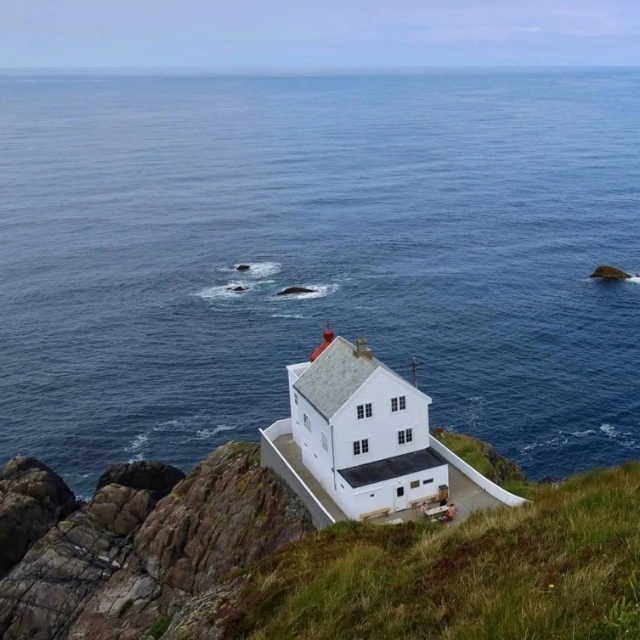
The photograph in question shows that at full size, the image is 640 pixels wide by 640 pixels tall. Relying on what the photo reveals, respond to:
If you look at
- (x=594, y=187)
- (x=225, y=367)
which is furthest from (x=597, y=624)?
(x=594, y=187)

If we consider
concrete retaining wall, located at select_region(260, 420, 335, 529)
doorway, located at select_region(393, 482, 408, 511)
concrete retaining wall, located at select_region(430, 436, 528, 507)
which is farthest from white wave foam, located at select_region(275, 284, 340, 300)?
doorway, located at select_region(393, 482, 408, 511)

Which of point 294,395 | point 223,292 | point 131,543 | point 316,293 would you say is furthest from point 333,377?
point 223,292

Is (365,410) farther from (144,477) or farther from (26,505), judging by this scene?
(26,505)

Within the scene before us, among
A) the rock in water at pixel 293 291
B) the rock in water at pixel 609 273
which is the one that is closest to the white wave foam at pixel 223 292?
the rock in water at pixel 293 291

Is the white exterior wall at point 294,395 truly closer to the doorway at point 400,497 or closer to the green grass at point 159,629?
the doorway at point 400,497

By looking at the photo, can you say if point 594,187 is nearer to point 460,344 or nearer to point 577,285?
point 577,285
